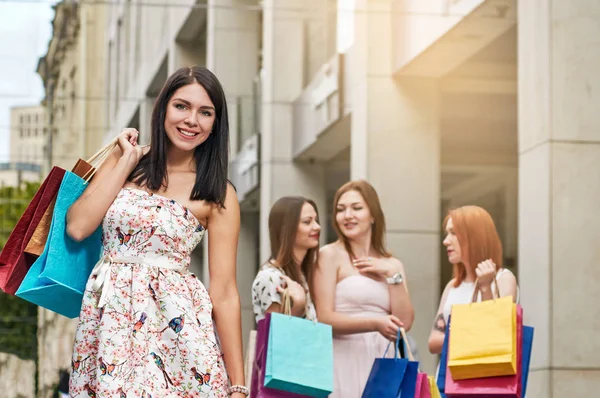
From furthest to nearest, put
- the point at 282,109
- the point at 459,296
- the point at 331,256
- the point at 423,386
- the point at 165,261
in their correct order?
the point at 282,109 → the point at 331,256 → the point at 459,296 → the point at 423,386 → the point at 165,261

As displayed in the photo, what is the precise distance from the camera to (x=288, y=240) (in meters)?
8.25

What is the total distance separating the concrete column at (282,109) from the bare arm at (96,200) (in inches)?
303

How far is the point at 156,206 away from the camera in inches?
200

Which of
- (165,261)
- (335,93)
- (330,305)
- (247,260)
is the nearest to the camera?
(165,261)

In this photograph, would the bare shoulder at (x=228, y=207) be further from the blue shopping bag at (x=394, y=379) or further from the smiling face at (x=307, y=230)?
the smiling face at (x=307, y=230)

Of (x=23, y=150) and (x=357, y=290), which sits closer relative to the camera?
(x=357, y=290)

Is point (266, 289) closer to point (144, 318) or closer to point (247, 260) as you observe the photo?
point (144, 318)

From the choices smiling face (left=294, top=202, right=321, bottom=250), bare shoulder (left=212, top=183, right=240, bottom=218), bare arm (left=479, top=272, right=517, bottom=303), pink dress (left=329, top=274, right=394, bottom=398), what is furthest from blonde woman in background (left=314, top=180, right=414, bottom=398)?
bare shoulder (left=212, top=183, right=240, bottom=218)

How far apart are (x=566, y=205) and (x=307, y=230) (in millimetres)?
1753

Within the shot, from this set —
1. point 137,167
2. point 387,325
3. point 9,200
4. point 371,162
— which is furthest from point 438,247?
point 137,167

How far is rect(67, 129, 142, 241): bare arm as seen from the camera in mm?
4984

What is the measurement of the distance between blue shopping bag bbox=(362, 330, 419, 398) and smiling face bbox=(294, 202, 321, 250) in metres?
1.03

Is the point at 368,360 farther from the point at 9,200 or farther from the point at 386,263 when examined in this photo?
the point at 9,200

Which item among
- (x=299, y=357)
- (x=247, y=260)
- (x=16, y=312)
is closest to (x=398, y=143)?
(x=247, y=260)
